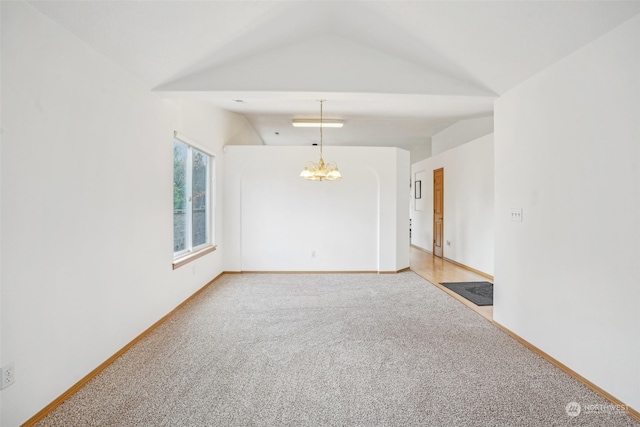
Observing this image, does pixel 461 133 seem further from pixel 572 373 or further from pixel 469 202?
pixel 572 373

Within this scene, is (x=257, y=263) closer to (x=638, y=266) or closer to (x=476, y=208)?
(x=476, y=208)

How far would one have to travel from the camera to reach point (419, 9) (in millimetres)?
2428

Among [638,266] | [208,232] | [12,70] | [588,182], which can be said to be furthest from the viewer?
[208,232]

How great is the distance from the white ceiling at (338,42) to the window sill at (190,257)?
1927mm

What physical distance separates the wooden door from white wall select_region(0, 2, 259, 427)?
6166mm

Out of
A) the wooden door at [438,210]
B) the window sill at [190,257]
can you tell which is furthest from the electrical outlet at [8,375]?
the wooden door at [438,210]

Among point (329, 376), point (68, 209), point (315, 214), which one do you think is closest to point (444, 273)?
point (315, 214)

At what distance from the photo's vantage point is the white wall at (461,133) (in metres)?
6.20

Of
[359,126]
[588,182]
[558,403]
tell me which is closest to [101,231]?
[558,403]

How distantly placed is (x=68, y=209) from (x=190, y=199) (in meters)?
2.36

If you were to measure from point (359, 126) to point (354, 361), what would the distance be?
535cm

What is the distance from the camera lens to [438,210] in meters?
7.57

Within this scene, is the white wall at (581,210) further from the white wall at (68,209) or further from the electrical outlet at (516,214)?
the white wall at (68,209)

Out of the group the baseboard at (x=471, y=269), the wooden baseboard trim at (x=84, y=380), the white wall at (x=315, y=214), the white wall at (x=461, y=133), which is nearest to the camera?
the wooden baseboard trim at (x=84, y=380)
